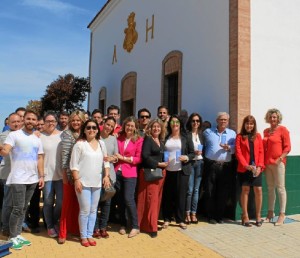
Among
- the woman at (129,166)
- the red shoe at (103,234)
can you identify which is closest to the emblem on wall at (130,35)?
the woman at (129,166)

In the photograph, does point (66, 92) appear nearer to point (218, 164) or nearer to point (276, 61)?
point (276, 61)

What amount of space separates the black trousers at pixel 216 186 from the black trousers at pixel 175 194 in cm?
61

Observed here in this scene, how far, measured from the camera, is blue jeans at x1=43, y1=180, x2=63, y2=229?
498 centimetres

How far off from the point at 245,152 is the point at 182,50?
4.00 m

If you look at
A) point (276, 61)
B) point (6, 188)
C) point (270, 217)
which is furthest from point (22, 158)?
point (276, 61)

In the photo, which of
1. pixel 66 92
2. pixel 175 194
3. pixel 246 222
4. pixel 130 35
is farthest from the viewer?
pixel 66 92

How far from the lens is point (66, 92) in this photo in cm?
1755

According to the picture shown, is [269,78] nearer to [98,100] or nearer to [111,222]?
[111,222]

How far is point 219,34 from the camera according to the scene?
738cm

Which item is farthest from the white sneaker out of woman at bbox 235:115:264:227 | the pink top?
woman at bbox 235:115:264:227

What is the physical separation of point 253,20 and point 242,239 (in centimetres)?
447

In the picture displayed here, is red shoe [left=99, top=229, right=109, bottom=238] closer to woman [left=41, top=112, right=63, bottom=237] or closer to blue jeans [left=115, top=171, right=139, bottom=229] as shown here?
blue jeans [left=115, top=171, right=139, bottom=229]

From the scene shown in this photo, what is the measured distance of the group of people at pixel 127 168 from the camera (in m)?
4.59

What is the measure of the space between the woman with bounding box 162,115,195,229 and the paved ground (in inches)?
14.9
